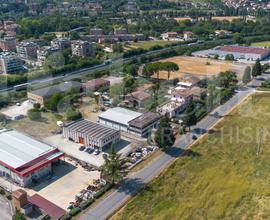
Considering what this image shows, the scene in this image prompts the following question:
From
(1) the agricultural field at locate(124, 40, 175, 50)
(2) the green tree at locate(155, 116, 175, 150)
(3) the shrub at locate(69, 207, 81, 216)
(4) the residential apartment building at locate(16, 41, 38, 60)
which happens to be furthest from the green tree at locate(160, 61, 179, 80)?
(3) the shrub at locate(69, 207, 81, 216)

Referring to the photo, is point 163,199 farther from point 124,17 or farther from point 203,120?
point 124,17

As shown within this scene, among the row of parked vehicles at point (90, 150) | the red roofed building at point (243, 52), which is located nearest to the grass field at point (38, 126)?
the row of parked vehicles at point (90, 150)

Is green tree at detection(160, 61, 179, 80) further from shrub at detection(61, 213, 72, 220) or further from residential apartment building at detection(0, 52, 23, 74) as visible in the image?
shrub at detection(61, 213, 72, 220)

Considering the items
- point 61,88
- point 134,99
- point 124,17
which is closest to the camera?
point 134,99

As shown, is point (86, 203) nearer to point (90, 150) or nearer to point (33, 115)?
point (90, 150)

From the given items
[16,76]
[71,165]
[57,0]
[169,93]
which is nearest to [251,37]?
[169,93]

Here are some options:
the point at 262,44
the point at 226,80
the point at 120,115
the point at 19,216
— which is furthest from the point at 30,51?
the point at 262,44
